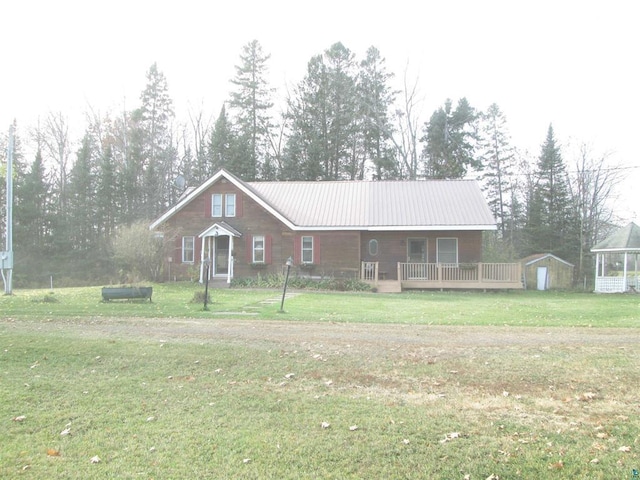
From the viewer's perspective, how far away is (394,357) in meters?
7.18

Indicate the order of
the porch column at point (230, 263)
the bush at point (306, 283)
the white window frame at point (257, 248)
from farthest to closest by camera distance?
the white window frame at point (257, 248), the porch column at point (230, 263), the bush at point (306, 283)

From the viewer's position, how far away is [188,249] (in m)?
25.2

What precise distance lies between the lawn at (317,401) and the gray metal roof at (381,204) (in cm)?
1435

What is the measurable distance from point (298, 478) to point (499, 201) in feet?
142

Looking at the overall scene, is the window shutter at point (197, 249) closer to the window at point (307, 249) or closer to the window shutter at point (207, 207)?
the window shutter at point (207, 207)

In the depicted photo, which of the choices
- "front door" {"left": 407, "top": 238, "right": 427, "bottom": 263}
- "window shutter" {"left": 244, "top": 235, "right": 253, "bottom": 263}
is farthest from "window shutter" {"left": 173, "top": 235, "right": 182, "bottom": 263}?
"front door" {"left": 407, "top": 238, "right": 427, "bottom": 263}

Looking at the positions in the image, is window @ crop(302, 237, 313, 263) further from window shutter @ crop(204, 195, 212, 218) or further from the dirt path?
the dirt path

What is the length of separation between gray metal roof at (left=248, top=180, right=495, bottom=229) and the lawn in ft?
47.1

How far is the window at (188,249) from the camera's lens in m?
25.1

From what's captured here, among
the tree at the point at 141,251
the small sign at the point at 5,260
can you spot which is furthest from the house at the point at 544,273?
the small sign at the point at 5,260

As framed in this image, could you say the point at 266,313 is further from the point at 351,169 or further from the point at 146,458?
the point at 351,169

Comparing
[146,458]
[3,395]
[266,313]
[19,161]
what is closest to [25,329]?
[3,395]

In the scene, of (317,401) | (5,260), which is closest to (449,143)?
(5,260)

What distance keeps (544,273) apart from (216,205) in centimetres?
1971
